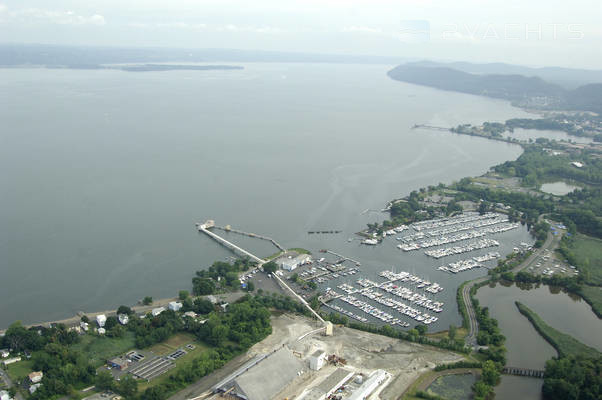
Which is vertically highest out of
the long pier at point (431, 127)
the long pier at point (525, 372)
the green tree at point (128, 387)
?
the long pier at point (431, 127)

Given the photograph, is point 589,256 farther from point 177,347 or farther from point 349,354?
point 177,347

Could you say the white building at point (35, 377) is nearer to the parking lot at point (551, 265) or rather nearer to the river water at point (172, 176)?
the river water at point (172, 176)

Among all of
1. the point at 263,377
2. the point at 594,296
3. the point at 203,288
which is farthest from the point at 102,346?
the point at 594,296

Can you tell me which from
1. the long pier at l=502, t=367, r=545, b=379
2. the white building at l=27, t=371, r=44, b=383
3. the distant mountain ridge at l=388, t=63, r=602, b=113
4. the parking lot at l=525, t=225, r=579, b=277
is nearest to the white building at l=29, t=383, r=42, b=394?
the white building at l=27, t=371, r=44, b=383

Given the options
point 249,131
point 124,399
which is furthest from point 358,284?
point 249,131

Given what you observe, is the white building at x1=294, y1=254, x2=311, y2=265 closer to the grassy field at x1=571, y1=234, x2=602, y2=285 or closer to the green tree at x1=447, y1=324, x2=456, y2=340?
the green tree at x1=447, y1=324, x2=456, y2=340

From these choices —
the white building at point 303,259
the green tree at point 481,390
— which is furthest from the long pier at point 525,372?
the white building at point 303,259
